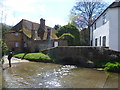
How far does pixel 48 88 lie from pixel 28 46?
60.4 feet

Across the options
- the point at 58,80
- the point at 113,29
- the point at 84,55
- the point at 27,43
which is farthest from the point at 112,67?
the point at 27,43

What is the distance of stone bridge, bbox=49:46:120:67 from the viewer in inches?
568

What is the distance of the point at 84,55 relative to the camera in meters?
16.2

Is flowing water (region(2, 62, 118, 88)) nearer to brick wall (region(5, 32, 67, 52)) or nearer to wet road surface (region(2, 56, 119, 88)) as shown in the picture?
wet road surface (region(2, 56, 119, 88))

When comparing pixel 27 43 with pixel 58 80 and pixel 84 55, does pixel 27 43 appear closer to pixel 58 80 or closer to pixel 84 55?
pixel 84 55

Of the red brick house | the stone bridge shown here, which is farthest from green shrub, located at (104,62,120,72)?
the red brick house

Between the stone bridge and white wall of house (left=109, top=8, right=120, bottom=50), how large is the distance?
2.84 feet

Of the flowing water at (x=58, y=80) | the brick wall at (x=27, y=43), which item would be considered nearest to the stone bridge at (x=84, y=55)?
the flowing water at (x=58, y=80)

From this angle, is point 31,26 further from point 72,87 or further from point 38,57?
point 72,87

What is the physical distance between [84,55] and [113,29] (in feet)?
14.5

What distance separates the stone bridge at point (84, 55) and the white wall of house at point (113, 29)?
2.84ft

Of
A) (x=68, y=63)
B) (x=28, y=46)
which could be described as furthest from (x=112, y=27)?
(x=28, y=46)

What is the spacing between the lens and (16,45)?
26.0 meters

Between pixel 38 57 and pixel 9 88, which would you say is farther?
pixel 38 57
